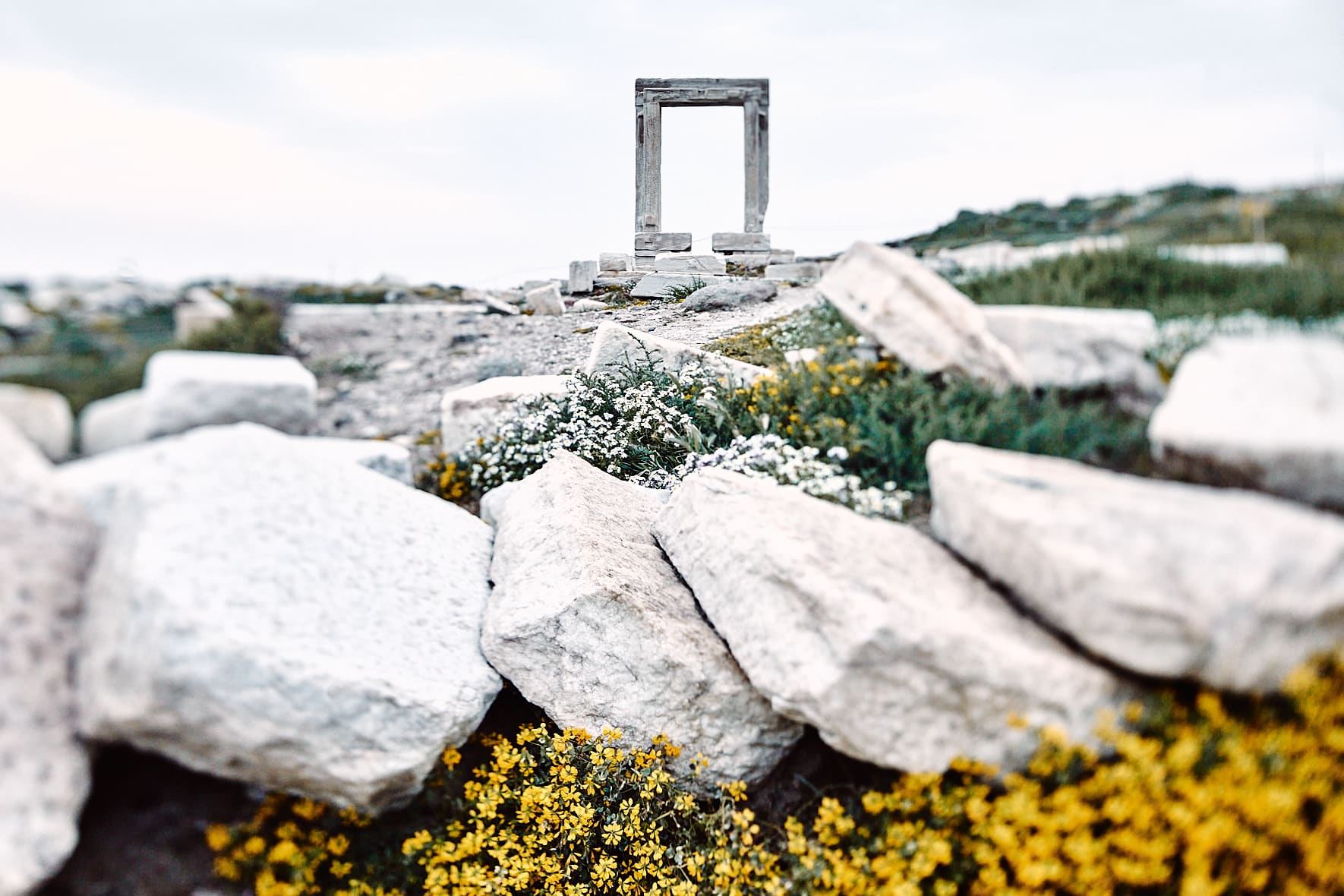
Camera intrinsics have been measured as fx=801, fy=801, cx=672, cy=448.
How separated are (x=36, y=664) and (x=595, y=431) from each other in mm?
3079

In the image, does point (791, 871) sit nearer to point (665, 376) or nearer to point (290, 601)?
point (290, 601)

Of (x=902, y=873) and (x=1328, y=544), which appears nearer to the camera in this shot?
(x=1328, y=544)

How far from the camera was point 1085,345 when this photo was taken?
3.77 meters

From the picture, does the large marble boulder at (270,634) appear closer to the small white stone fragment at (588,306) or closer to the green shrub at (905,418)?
the green shrub at (905,418)

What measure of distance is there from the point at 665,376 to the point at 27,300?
3.36 m

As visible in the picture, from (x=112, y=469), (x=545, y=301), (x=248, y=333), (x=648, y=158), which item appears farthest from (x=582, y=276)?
(x=112, y=469)

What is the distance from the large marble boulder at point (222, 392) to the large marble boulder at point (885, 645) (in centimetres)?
231

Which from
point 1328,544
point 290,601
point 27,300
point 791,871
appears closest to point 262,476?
point 290,601

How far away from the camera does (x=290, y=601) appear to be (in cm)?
329

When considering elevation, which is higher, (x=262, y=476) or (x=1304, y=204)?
(x=1304, y=204)

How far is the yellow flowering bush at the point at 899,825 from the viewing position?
2.65 metres

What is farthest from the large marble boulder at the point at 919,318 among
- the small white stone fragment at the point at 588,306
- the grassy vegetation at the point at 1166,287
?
the small white stone fragment at the point at 588,306

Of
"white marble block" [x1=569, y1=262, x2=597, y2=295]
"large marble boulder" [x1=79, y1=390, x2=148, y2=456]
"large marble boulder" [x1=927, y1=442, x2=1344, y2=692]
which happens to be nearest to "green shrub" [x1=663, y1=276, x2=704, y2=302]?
"white marble block" [x1=569, y1=262, x2=597, y2=295]

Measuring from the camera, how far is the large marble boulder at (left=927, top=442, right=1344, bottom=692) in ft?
8.65
